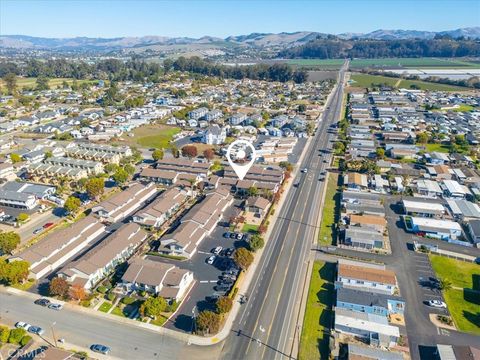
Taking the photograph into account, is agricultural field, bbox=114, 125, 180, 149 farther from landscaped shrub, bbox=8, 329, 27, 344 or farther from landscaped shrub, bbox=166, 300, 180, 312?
landscaped shrub, bbox=8, 329, 27, 344

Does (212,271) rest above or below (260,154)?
below

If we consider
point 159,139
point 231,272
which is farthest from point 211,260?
point 159,139

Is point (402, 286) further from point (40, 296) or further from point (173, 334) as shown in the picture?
point (40, 296)

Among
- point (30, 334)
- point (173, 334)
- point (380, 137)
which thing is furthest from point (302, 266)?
point (380, 137)

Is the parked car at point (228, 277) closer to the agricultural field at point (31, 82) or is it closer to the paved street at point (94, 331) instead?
the paved street at point (94, 331)

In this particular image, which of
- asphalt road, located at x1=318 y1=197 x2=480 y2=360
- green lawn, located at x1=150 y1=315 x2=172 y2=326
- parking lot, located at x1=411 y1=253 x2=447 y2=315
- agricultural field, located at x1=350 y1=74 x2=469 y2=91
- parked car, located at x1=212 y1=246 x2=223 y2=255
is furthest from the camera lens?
agricultural field, located at x1=350 y1=74 x2=469 y2=91

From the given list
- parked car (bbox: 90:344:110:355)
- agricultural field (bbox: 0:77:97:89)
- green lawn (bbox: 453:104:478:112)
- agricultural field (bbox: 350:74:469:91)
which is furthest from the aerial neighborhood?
agricultural field (bbox: 0:77:97:89)

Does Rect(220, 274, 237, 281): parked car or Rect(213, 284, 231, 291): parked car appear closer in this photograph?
Rect(213, 284, 231, 291): parked car

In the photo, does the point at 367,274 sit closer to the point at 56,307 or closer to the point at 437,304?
the point at 437,304
